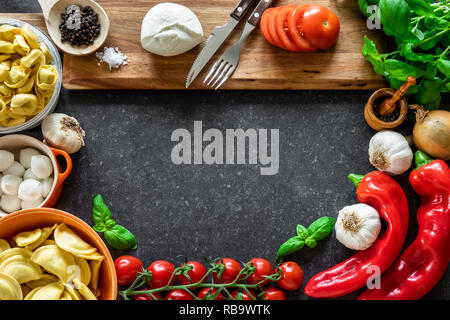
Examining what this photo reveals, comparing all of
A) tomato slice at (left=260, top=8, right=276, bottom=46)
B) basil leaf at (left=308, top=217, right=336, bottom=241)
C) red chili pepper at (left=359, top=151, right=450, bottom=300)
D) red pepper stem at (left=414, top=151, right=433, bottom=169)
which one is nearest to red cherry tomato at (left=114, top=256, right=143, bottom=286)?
basil leaf at (left=308, top=217, right=336, bottom=241)

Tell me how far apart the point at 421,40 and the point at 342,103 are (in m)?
0.28

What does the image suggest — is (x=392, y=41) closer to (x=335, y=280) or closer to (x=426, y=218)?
(x=426, y=218)

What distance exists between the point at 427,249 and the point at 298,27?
708 mm

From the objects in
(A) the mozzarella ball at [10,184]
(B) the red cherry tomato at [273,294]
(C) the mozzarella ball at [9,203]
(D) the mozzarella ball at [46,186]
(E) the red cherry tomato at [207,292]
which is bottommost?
(B) the red cherry tomato at [273,294]

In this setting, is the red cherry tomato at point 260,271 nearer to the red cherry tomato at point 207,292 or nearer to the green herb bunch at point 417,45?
the red cherry tomato at point 207,292

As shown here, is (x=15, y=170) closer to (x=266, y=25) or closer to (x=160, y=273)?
(x=160, y=273)

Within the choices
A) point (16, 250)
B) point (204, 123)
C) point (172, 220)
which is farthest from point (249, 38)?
point (16, 250)

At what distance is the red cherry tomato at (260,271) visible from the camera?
1276 millimetres

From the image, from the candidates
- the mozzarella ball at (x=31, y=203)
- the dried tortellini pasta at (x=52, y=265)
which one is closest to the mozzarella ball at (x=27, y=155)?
the mozzarella ball at (x=31, y=203)

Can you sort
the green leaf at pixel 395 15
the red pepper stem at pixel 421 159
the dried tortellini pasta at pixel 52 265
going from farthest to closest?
the red pepper stem at pixel 421 159 → the green leaf at pixel 395 15 → the dried tortellini pasta at pixel 52 265

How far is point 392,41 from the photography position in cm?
142

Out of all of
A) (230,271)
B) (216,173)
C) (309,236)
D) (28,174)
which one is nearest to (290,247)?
(309,236)

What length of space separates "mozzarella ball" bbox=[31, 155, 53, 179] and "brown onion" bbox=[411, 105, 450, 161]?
1031 mm

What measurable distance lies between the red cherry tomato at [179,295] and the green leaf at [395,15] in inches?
35.6
